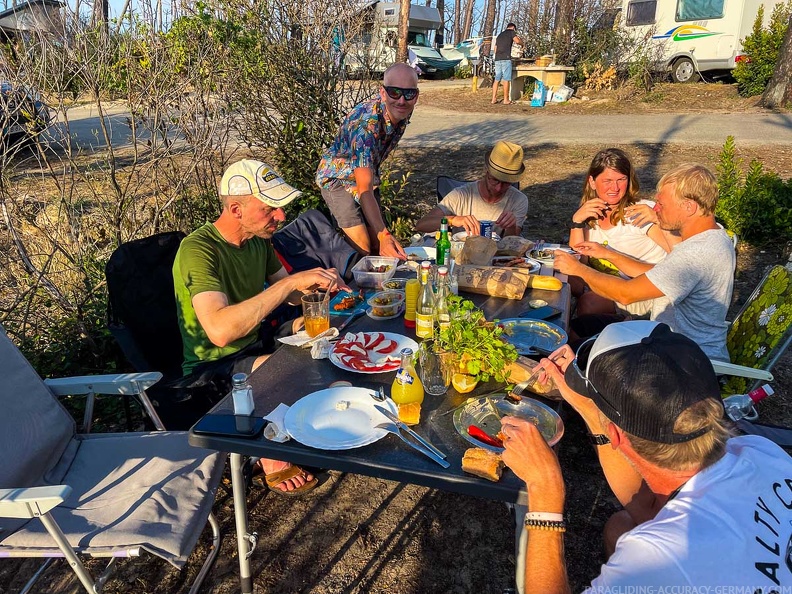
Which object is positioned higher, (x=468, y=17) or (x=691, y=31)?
(x=468, y=17)

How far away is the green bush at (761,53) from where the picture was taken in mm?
12672

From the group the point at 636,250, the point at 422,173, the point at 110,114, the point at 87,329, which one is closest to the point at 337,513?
the point at 87,329

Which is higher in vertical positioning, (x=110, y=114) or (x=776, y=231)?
(x=110, y=114)

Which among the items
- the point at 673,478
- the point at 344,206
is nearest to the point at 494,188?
the point at 344,206

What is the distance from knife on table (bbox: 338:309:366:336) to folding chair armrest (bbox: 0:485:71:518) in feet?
3.83

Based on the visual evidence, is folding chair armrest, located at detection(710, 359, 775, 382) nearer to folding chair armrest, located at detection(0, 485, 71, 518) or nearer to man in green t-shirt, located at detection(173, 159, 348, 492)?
man in green t-shirt, located at detection(173, 159, 348, 492)

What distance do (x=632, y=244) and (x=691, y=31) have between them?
611 inches

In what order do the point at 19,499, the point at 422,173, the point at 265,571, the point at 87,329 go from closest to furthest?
the point at 19,499 < the point at 265,571 < the point at 87,329 < the point at 422,173

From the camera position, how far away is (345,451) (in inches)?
62.2

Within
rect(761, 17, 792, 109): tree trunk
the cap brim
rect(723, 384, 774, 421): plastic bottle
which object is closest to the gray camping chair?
the cap brim

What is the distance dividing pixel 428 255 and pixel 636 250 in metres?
1.44

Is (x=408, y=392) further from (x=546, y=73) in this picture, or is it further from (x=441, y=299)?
(x=546, y=73)

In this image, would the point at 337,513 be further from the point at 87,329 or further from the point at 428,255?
the point at 87,329

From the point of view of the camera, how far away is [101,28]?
352 cm
